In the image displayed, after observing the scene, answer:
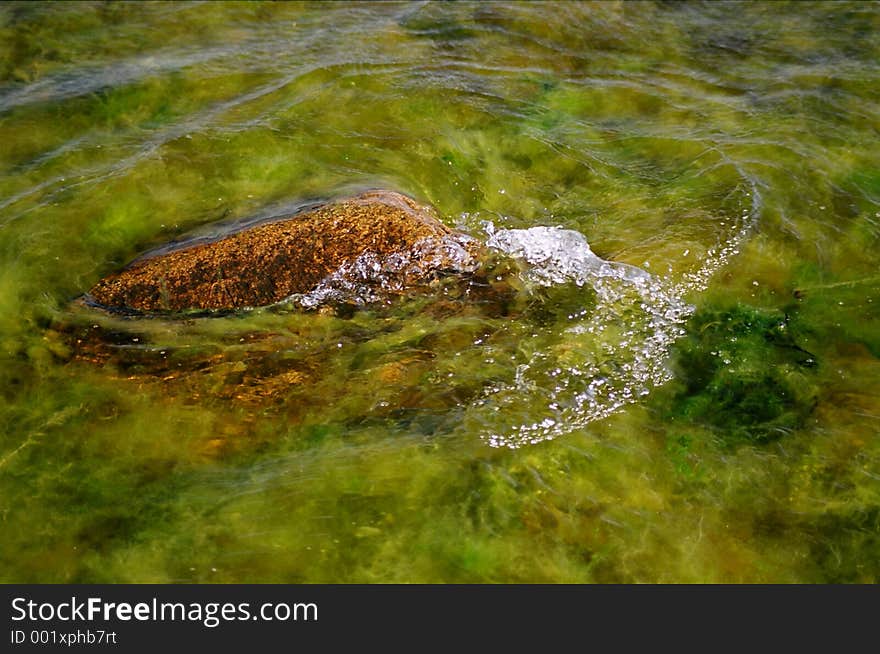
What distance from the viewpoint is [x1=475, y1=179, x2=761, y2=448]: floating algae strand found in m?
4.17

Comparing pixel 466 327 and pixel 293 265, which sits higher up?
pixel 293 265

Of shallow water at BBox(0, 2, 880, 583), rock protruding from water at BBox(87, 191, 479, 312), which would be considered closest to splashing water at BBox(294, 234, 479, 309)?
rock protruding from water at BBox(87, 191, 479, 312)

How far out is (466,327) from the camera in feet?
15.1

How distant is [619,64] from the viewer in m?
7.09

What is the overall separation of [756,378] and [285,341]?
8.51 ft

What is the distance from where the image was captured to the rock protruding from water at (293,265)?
462cm

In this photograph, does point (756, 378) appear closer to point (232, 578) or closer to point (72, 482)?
point (232, 578)

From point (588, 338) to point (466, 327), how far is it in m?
0.70

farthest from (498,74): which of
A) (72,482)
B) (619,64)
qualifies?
(72,482)

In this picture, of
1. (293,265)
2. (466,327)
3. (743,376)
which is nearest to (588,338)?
(466,327)

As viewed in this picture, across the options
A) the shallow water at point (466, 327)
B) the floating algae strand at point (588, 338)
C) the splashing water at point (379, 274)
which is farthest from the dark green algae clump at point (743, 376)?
the splashing water at point (379, 274)

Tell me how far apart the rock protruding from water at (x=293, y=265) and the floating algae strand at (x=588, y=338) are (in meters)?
0.62

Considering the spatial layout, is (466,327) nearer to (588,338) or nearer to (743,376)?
(588,338)

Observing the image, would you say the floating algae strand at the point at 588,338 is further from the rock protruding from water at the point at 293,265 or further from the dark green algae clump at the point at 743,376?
the rock protruding from water at the point at 293,265
